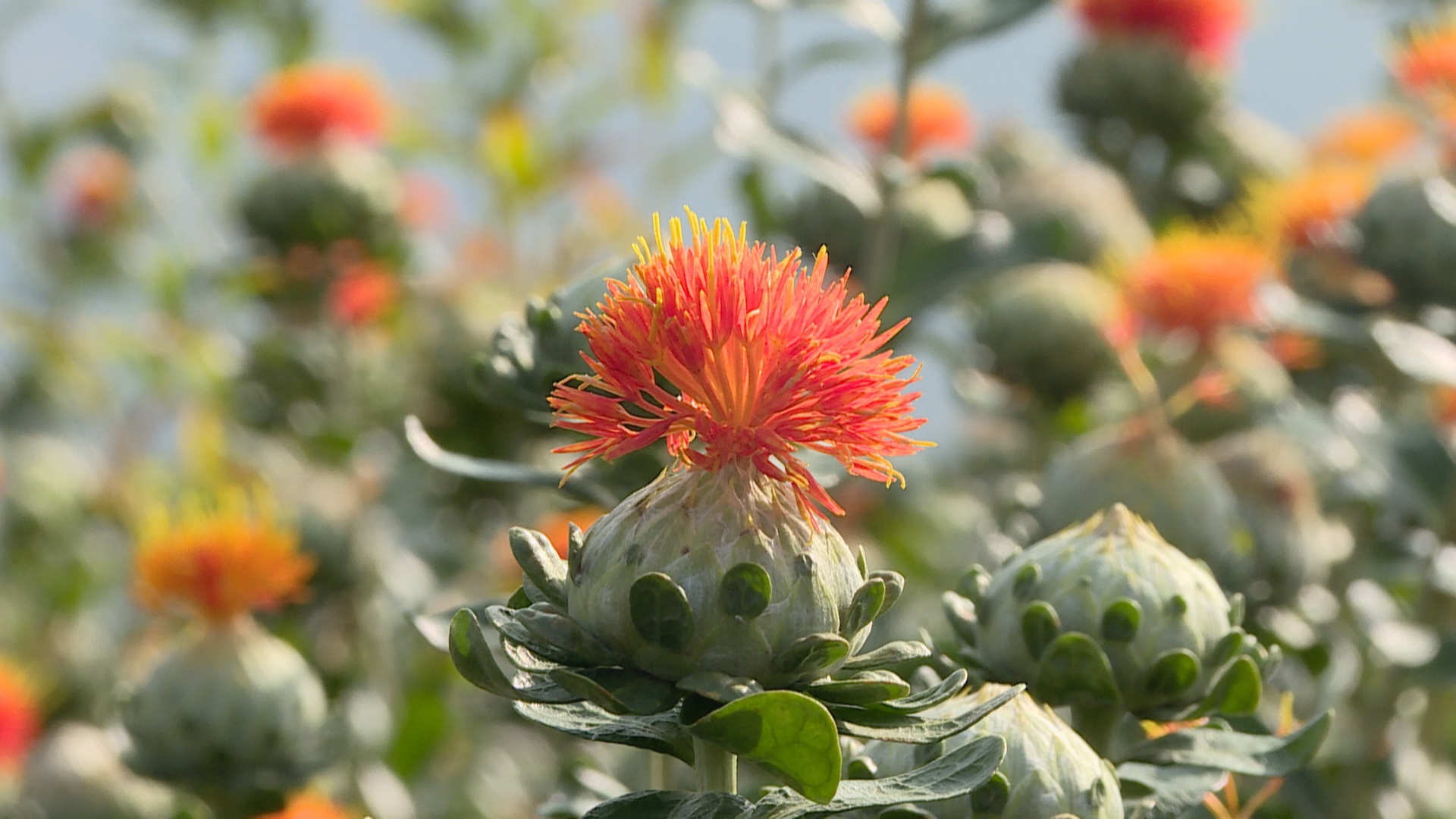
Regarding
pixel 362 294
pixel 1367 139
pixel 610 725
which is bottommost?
pixel 1367 139

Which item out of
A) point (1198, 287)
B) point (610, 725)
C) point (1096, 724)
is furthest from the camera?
point (1198, 287)

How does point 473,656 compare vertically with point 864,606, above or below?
above

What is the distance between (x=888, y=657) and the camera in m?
1.04

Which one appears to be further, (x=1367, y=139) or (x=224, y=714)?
(x=1367, y=139)

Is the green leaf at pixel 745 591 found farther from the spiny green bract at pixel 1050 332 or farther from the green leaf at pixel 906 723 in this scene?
the spiny green bract at pixel 1050 332

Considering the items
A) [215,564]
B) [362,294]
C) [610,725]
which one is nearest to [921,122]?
[362,294]

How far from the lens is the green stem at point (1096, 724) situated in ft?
4.50

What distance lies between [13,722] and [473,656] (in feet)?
8.06

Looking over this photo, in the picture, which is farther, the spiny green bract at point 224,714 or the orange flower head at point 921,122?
the orange flower head at point 921,122

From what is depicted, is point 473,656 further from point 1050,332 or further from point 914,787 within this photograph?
point 1050,332

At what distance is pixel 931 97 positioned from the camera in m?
3.48

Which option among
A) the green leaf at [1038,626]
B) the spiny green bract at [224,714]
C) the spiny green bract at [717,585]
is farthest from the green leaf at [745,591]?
the spiny green bract at [224,714]

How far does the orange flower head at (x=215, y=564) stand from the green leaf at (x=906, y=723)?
54.5 inches

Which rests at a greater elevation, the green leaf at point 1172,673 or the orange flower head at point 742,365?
the orange flower head at point 742,365
